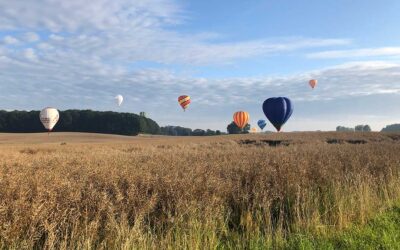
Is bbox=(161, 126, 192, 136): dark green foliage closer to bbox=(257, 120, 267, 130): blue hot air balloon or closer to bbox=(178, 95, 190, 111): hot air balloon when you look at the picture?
bbox=(257, 120, 267, 130): blue hot air balloon

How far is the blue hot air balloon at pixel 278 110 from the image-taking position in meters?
44.5

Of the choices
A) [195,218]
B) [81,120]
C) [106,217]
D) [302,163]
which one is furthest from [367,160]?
[81,120]

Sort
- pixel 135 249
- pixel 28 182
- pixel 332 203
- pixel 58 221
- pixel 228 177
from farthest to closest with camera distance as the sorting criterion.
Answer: pixel 228 177, pixel 332 203, pixel 28 182, pixel 58 221, pixel 135 249

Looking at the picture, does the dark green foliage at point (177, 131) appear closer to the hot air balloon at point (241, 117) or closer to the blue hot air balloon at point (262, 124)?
the blue hot air balloon at point (262, 124)

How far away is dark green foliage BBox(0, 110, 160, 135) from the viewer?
11294 cm

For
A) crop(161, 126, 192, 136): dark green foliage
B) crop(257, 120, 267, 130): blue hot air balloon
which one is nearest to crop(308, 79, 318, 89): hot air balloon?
crop(257, 120, 267, 130): blue hot air balloon

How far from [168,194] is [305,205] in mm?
2791

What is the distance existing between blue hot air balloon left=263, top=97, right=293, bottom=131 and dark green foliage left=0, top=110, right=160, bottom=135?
72557mm

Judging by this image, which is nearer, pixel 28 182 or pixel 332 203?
pixel 28 182

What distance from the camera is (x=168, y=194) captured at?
7648 millimetres

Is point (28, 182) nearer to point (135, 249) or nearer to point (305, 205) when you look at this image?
point (135, 249)

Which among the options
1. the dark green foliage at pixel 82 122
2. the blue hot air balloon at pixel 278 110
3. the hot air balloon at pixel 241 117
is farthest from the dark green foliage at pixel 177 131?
the blue hot air balloon at pixel 278 110

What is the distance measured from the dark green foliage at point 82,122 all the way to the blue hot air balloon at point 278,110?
7256 centimetres

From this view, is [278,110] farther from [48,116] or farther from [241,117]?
[48,116]
